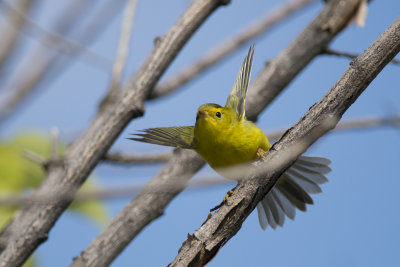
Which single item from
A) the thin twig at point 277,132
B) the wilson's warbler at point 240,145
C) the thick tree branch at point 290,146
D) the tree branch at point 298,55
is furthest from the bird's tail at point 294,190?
the thick tree branch at point 290,146

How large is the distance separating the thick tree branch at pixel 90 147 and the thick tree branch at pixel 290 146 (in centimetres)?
107

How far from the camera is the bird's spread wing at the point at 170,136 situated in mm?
3075

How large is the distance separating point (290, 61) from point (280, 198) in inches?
41.9

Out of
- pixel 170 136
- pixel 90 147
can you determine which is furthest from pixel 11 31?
pixel 170 136

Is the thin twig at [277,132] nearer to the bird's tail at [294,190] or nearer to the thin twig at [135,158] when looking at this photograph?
the thin twig at [135,158]

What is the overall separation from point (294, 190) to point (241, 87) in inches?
34.4

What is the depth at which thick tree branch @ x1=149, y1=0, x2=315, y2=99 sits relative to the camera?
409 centimetres

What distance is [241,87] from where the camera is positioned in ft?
11.7

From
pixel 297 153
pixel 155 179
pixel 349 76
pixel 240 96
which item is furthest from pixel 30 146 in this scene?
pixel 349 76

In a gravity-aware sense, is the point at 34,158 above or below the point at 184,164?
above

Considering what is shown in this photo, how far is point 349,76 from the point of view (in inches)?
83.4

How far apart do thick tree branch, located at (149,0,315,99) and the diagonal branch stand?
0.62 meters

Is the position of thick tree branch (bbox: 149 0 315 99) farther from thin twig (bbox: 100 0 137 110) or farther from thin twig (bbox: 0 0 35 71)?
thin twig (bbox: 0 0 35 71)

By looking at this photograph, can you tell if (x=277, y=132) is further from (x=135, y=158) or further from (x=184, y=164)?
(x=135, y=158)
